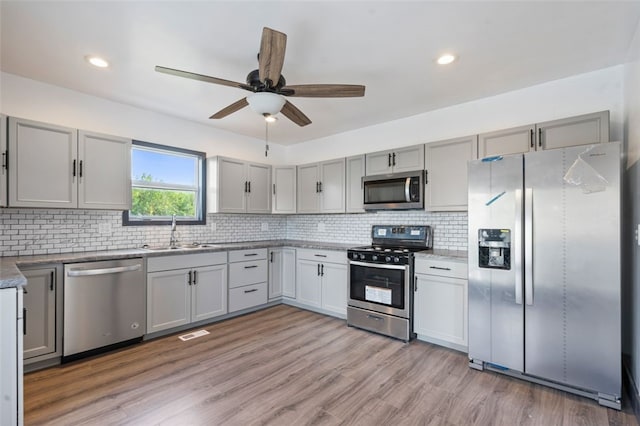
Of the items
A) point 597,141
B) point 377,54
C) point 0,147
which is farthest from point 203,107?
point 597,141

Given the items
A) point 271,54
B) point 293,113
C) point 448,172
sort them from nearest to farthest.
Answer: point 271,54 → point 293,113 → point 448,172

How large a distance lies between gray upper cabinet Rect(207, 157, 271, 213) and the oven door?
1755 millimetres

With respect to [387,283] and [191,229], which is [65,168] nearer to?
[191,229]

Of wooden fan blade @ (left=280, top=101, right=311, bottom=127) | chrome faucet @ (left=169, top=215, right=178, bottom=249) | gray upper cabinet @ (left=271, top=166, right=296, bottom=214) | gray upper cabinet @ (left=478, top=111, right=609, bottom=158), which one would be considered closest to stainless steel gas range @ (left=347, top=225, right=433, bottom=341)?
gray upper cabinet @ (left=478, top=111, right=609, bottom=158)

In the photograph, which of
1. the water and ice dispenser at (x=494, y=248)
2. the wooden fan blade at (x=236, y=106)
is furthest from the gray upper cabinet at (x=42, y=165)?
the water and ice dispenser at (x=494, y=248)

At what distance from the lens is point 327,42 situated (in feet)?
7.54

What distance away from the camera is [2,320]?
146cm

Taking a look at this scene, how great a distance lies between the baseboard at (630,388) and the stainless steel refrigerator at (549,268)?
0.10 meters

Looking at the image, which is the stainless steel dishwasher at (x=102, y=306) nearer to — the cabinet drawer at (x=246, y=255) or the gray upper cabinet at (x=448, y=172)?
the cabinet drawer at (x=246, y=255)

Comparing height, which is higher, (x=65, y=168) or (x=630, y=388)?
(x=65, y=168)

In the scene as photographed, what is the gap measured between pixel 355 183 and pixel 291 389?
2.59m

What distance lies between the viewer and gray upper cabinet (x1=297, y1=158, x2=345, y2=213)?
4309 mm

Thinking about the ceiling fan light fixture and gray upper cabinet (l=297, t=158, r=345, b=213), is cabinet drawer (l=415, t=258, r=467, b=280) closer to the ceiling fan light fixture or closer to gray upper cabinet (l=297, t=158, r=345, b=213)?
gray upper cabinet (l=297, t=158, r=345, b=213)

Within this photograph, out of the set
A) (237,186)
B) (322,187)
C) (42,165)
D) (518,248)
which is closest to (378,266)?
(518,248)
